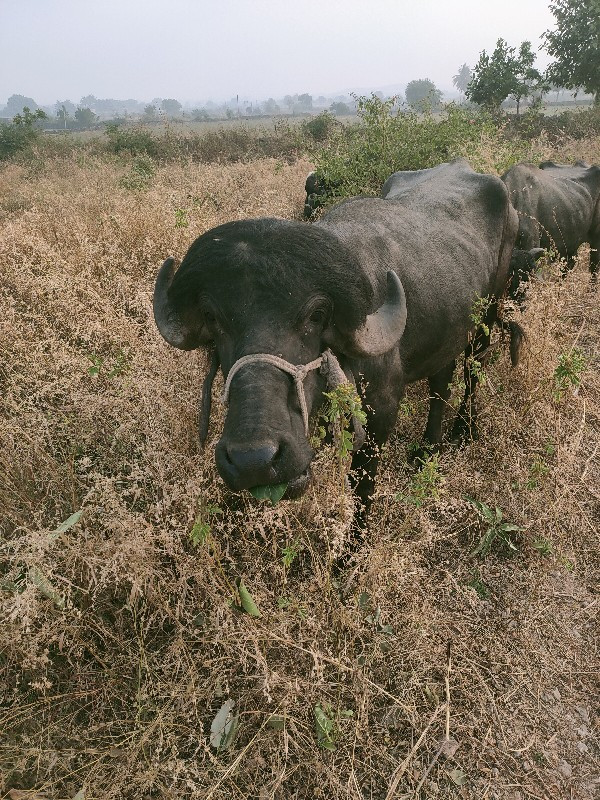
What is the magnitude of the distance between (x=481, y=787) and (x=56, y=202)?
8.31 meters

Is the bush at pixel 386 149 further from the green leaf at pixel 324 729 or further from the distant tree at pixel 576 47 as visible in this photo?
the distant tree at pixel 576 47

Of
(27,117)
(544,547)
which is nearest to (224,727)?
(544,547)

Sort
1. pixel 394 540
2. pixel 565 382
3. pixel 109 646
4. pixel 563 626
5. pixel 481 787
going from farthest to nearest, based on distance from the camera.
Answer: pixel 565 382, pixel 394 540, pixel 563 626, pixel 109 646, pixel 481 787

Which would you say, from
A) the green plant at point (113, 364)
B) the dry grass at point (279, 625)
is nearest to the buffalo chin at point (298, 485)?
the dry grass at point (279, 625)

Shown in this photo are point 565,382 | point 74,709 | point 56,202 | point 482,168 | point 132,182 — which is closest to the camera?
point 74,709

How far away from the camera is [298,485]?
183cm

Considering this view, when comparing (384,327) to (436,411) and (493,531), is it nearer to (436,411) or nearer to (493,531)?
(493,531)

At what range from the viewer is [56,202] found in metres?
7.52

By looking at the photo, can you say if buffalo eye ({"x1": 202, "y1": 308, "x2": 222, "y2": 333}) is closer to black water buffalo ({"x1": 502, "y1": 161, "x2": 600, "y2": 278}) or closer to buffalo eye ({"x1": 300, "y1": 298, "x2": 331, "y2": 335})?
buffalo eye ({"x1": 300, "y1": 298, "x2": 331, "y2": 335})

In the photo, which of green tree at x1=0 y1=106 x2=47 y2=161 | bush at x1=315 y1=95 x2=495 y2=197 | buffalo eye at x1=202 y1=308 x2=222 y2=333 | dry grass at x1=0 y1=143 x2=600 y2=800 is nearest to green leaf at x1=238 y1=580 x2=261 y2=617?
dry grass at x1=0 y1=143 x2=600 y2=800

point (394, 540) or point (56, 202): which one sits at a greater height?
point (56, 202)

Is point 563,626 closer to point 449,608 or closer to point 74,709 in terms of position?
point 449,608

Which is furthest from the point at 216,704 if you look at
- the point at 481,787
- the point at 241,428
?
the point at 241,428

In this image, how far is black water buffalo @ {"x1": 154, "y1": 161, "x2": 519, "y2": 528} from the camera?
1.73 m
